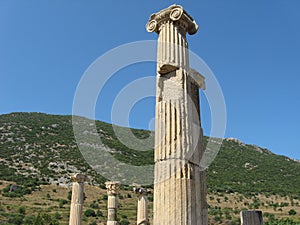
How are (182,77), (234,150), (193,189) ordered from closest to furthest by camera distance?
(193,189) < (182,77) < (234,150)

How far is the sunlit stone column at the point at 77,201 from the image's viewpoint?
1655 centimetres

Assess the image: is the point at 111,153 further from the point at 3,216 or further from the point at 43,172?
the point at 3,216

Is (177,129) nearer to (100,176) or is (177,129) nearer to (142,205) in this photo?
(142,205)

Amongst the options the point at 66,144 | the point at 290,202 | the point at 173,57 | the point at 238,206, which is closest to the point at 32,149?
the point at 66,144

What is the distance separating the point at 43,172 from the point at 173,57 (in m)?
51.6

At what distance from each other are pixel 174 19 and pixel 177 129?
2732mm

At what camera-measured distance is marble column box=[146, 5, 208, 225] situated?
696 cm

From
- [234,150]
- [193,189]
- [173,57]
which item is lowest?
[193,189]

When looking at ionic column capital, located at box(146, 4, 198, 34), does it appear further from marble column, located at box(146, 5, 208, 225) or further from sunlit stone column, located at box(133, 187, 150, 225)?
sunlit stone column, located at box(133, 187, 150, 225)

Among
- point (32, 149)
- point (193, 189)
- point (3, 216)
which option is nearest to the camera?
point (193, 189)

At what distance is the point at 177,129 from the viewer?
24.5ft

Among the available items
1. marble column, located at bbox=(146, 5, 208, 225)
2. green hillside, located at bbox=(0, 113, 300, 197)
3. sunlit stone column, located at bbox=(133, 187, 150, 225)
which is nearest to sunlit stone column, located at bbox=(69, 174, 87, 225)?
sunlit stone column, located at bbox=(133, 187, 150, 225)

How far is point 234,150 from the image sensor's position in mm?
87562

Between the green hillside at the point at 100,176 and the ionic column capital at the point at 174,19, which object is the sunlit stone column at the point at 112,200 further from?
the green hillside at the point at 100,176
